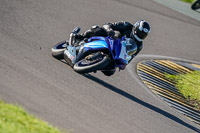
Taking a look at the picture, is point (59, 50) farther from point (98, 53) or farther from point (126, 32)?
point (126, 32)

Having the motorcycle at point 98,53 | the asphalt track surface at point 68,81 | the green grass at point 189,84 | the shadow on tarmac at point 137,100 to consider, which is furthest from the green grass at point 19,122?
the green grass at point 189,84

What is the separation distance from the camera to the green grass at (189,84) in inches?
453

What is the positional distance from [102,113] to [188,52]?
783 centimetres

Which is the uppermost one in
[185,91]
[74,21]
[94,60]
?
[94,60]

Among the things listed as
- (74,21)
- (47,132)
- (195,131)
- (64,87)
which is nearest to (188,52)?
(74,21)

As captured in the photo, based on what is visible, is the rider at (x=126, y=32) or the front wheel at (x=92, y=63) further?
the rider at (x=126, y=32)

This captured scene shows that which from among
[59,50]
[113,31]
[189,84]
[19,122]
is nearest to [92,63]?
[113,31]

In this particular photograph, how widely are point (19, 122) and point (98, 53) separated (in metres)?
3.49

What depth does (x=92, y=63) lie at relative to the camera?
30.5 ft

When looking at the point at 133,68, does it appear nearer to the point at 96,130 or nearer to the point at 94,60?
the point at 94,60

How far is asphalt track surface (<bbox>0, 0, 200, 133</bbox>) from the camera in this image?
7348 mm

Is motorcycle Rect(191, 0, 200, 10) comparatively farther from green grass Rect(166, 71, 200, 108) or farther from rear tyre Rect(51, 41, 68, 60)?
rear tyre Rect(51, 41, 68, 60)

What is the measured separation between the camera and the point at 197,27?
18.0 metres

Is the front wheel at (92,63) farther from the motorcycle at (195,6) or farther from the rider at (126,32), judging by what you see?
the motorcycle at (195,6)
